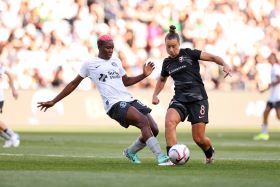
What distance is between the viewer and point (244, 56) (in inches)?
1403

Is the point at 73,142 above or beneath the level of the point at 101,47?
beneath

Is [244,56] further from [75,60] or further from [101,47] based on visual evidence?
[101,47]

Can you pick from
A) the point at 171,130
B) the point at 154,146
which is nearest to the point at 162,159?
the point at 154,146

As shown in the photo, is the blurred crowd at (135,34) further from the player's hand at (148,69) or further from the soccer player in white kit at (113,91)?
the player's hand at (148,69)

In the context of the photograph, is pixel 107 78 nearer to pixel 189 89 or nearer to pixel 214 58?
pixel 189 89

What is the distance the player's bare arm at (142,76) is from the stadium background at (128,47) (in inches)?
625

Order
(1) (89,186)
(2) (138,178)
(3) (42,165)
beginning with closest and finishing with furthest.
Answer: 1. (1) (89,186)
2. (2) (138,178)
3. (3) (42,165)

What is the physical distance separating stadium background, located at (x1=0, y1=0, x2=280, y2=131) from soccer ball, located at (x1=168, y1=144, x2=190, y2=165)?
1693 centimetres

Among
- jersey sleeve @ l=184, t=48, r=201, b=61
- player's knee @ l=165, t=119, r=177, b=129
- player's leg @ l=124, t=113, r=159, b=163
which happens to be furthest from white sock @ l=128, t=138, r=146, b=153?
jersey sleeve @ l=184, t=48, r=201, b=61

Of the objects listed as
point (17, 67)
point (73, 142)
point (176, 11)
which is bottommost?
point (73, 142)

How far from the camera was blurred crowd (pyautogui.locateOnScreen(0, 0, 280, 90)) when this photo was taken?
3266 centimetres

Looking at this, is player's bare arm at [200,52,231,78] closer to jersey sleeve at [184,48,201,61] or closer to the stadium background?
jersey sleeve at [184,48,201,61]

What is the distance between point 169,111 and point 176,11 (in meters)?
21.9

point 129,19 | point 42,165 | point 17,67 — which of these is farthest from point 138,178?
point 129,19
